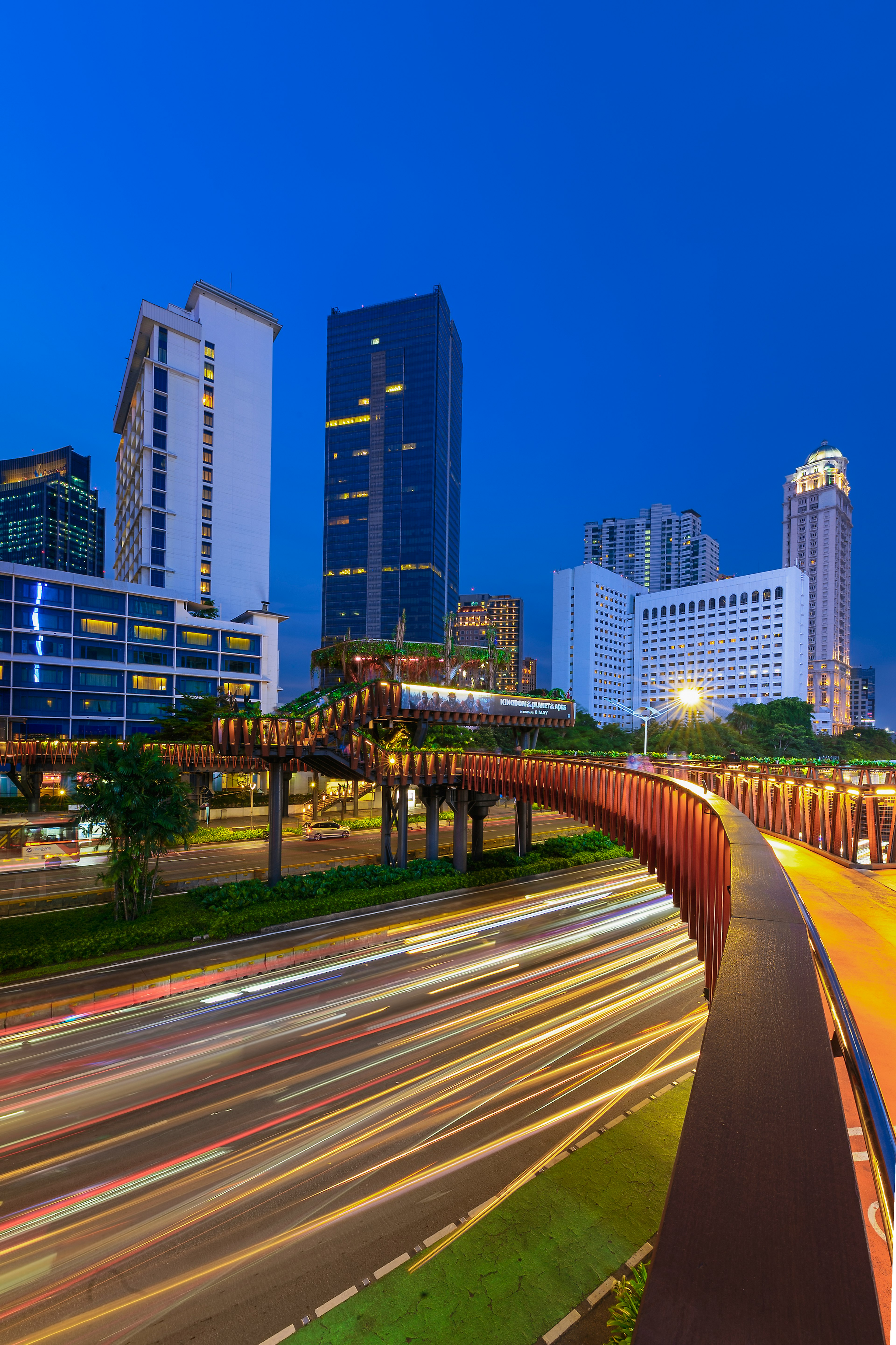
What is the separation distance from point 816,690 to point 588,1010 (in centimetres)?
19298

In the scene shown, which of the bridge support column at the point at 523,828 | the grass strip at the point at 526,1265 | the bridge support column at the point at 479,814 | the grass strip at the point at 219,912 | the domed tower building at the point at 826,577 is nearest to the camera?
the grass strip at the point at 526,1265

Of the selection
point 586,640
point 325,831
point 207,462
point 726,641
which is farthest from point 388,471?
point 325,831

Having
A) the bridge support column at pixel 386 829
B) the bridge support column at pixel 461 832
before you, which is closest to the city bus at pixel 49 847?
the bridge support column at pixel 386 829

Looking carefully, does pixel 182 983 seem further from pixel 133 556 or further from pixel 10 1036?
pixel 133 556

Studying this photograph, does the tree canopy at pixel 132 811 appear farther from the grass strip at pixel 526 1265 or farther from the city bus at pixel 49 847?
the grass strip at pixel 526 1265

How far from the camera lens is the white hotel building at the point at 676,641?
5906 inches

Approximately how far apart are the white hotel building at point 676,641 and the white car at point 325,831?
381 ft

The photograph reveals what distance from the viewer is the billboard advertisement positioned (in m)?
31.7

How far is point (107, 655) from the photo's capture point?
5903cm

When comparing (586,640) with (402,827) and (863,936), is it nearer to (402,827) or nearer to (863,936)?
(402,827)

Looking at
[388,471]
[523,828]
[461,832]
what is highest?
[388,471]

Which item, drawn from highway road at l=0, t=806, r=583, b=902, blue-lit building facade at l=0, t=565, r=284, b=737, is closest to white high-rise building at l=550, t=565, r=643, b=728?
blue-lit building facade at l=0, t=565, r=284, b=737

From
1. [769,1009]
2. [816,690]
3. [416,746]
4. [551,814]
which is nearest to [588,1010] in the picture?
[769,1009]

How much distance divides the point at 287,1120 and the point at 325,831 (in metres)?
30.1
